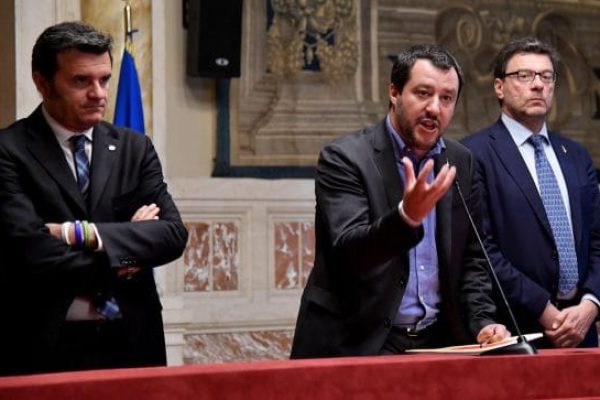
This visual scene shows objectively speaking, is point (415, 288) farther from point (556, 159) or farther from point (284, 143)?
point (284, 143)

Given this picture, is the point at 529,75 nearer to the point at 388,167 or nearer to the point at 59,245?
the point at 388,167

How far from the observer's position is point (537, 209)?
431 cm

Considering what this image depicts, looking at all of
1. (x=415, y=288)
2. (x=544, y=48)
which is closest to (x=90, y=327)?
(x=415, y=288)

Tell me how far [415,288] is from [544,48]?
1.48 m

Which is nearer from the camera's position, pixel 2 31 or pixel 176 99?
pixel 2 31

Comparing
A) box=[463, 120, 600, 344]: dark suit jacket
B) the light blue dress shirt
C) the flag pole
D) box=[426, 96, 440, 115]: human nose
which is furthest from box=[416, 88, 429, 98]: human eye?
the flag pole

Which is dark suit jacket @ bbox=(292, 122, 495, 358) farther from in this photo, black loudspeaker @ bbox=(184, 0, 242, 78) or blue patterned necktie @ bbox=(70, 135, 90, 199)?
black loudspeaker @ bbox=(184, 0, 242, 78)

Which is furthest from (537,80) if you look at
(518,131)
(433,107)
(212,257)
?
(212,257)

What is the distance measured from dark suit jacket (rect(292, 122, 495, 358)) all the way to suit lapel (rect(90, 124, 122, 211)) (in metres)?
0.65

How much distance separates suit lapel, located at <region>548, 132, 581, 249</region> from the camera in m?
4.39

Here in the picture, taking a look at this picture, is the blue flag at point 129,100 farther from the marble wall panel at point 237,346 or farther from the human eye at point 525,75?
the human eye at point 525,75

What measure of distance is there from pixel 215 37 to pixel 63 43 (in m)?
3.44

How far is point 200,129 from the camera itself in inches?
284

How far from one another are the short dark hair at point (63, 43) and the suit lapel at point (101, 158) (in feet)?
0.80
